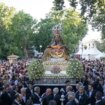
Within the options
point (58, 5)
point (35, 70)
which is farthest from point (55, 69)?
point (58, 5)

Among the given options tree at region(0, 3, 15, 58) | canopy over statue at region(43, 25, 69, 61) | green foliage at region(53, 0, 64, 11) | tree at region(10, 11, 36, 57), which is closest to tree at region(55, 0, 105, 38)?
green foliage at region(53, 0, 64, 11)

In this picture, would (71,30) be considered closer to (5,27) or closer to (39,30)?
(39,30)

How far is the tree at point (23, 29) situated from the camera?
324 feet

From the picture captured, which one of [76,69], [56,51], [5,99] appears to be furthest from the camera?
[56,51]

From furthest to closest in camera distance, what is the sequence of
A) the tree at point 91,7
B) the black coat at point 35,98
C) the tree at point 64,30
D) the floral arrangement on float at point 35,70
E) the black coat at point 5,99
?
the tree at point 64,30 → the floral arrangement on float at point 35,70 → the tree at point 91,7 → the black coat at point 35,98 → the black coat at point 5,99

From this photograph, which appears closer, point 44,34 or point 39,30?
point 44,34

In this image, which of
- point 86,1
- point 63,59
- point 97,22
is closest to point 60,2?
point 86,1

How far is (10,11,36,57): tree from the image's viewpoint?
98688 mm

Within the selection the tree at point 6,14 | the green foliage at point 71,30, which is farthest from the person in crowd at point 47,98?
the green foliage at point 71,30

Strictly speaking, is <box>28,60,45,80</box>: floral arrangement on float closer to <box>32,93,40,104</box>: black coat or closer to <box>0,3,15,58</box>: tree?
<box>32,93,40,104</box>: black coat

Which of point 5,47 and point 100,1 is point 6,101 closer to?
point 100,1

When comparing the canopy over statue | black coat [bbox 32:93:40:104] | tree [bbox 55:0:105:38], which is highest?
tree [bbox 55:0:105:38]

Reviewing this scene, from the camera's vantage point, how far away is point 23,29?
10075 centimetres

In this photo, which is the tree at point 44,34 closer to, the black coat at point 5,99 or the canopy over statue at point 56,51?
the canopy over statue at point 56,51
